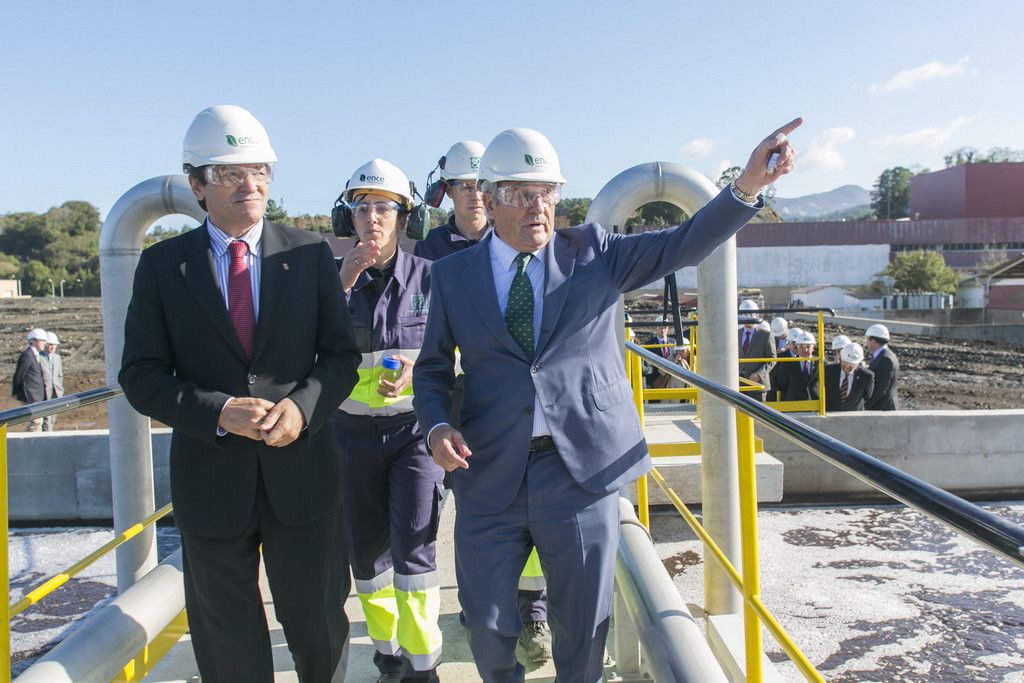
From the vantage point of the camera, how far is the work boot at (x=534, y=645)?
11.6 feet

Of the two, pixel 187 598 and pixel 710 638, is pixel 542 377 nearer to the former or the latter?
pixel 187 598

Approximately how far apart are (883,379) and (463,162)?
8.14m

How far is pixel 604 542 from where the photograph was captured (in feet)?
8.06

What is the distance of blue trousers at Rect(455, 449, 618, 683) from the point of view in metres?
2.42

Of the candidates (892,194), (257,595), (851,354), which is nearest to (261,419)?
(257,595)

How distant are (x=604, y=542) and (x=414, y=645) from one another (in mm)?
1156

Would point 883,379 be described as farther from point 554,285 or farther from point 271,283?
point 271,283

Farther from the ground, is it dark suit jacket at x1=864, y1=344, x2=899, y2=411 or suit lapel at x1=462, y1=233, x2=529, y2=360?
suit lapel at x1=462, y1=233, x2=529, y2=360

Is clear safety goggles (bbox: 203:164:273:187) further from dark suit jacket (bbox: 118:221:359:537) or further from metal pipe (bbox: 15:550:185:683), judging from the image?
metal pipe (bbox: 15:550:185:683)

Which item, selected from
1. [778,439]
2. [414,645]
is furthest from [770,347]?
[414,645]

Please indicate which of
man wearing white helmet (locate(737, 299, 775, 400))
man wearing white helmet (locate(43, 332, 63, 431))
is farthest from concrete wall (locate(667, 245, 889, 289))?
man wearing white helmet (locate(43, 332, 63, 431))

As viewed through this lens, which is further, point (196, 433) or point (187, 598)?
point (187, 598)

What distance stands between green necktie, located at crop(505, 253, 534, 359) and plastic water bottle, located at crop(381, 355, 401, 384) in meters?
0.80

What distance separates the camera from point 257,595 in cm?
254
